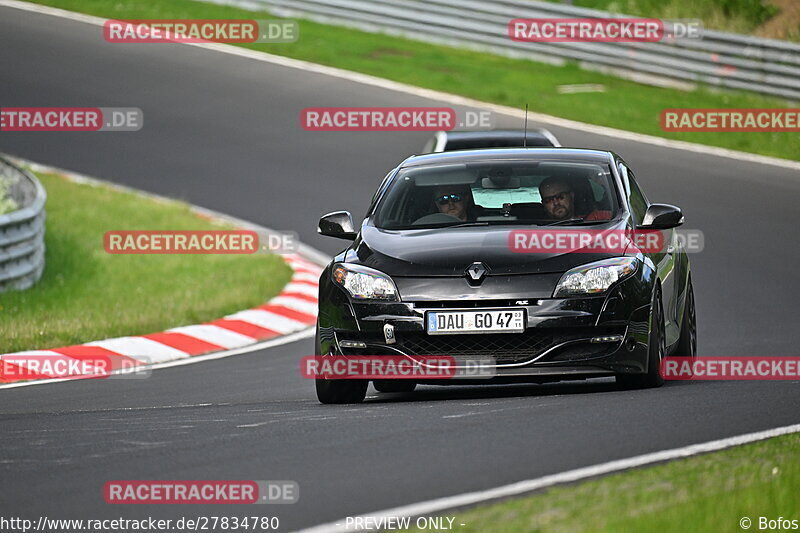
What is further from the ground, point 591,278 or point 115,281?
point 591,278

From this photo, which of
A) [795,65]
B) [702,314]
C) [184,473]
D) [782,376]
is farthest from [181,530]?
[795,65]

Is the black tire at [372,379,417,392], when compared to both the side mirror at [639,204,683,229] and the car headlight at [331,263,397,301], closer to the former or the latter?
the car headlight at [331,263,397,301]

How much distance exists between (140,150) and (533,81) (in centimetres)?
703

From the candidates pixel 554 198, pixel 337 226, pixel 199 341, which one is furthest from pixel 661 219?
pixel 199 341

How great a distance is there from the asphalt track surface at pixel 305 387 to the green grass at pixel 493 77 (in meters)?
1.15

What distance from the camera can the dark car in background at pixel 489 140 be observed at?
53.3 feet

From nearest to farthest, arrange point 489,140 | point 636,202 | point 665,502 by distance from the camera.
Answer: point 665,502 < point 636,202 < point 489,140

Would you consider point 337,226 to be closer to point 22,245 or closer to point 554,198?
point 554,198

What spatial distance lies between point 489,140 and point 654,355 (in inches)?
296

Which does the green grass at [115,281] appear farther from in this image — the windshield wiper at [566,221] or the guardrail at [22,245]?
the windshield wiper at [566,221]

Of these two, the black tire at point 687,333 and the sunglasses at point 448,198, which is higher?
the sunglasses at point 448,198

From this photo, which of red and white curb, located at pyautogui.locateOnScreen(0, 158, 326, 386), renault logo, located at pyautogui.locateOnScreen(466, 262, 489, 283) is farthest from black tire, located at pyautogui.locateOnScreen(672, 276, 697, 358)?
red and white curb, located at pyautogui.locateOnScreen(0, 158, 326, 386)

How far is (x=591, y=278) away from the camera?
8.91 m

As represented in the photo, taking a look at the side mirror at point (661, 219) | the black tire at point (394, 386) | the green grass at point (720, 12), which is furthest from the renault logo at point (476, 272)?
the green grass at point (720, 12)
